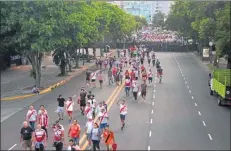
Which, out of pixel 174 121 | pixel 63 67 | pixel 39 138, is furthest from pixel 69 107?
pixel 63 67

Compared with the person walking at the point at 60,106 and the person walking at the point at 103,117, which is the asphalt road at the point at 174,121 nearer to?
the person walking at the point at 103,117

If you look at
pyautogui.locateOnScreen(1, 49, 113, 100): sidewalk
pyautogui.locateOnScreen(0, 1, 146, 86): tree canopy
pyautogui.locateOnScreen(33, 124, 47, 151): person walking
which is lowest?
pyautogui.locateOnScreen(1, 49, 113, 100): sidewalk

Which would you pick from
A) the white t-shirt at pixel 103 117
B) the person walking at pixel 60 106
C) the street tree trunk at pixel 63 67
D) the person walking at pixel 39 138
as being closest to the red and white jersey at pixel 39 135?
the person walking at pixel 39 138

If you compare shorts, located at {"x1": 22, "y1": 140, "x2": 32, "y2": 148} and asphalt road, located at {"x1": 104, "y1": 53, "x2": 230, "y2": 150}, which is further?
asphalt road, located at {"x1": 104, "y1": 53, "x2": 230, "y2": 150}

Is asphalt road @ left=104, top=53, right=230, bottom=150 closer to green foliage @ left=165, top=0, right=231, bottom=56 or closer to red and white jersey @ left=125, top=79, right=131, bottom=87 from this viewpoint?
red and white jersey @ left=125, top=79, right=131, bottom=87

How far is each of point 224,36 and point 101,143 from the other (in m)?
17.2

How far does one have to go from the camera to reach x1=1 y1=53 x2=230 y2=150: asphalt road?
57.0 ft

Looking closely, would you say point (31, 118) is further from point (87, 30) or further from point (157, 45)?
point (157, 45)

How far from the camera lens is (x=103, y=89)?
103 feet

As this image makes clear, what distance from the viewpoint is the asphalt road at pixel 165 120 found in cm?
1736

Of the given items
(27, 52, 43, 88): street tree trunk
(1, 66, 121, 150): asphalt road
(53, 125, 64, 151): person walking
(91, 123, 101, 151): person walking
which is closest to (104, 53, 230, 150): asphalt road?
(91, 123, 101, 151): person walking

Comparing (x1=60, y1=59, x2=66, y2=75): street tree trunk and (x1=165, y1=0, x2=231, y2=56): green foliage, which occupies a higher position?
(x1=165, y1=0, x2=231, y2=56): green foliage

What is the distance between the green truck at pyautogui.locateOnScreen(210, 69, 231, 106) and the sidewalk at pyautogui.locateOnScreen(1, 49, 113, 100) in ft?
38.9

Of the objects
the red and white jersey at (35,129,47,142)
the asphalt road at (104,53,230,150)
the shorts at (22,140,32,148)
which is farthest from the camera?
the asphalt road at (104,53,230,150)
